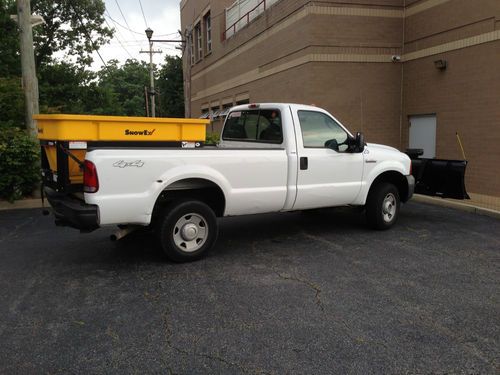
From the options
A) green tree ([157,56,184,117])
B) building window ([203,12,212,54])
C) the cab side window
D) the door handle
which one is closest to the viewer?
the door handle

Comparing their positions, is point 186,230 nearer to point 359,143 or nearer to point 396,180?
point 359,143

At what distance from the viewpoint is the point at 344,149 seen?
680 centimetres

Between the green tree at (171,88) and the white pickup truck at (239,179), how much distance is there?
4005cm

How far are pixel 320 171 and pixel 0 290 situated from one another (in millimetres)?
4124

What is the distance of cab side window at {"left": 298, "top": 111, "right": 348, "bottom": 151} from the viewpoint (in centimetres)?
657

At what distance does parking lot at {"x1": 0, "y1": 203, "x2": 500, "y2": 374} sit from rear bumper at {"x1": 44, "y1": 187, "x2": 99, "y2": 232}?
1.91ft

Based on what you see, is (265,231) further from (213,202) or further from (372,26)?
(372,26)

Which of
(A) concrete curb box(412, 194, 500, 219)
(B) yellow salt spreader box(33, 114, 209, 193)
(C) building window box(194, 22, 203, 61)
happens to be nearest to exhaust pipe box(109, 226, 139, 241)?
(B) yellow salt spreader box(33, 114, 209, 193)

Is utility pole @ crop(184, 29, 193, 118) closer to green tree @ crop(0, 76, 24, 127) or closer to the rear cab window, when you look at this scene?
green tree @ crop(0, 76, 24, 127)

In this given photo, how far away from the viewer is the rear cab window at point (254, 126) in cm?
661

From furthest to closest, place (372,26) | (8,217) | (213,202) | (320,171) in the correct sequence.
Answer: (372,26), (8,217), (320,171), (213,202)

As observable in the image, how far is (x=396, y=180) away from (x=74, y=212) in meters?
5.09

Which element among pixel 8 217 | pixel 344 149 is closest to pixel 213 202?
pixel 344 149

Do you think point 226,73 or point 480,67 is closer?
point 480,67
